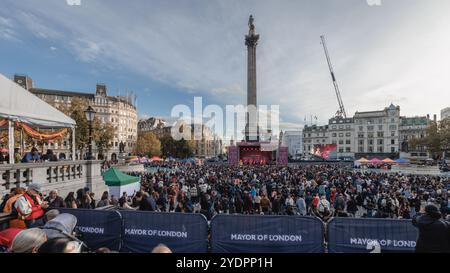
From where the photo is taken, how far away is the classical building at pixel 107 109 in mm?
70312

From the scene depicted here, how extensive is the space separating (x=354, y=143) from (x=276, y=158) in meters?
45.4

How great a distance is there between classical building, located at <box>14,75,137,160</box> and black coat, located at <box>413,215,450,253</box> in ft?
247

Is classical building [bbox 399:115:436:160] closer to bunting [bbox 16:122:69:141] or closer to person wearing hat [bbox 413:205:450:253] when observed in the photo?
person wearing hat [bbox 413:205:450:253]

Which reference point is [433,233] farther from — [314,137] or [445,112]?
[445,112]

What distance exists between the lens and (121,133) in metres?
82.4

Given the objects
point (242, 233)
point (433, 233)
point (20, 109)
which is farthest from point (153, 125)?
point (433, 233)

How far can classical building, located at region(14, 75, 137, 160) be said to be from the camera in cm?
7031

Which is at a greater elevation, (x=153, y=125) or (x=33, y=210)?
(x=153, y=125)

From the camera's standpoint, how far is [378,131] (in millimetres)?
76250

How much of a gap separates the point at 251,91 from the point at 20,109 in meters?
47.2

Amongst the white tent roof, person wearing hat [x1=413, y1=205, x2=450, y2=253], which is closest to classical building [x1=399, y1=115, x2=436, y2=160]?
person wearing hat [x1=413, y1=205, x2=450, y2=253]
